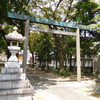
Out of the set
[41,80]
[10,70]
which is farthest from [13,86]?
[41,80]

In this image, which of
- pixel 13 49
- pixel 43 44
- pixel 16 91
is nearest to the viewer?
pixel 16 91

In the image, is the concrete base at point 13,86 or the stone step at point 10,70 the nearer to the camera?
the concrete base at point 13,86

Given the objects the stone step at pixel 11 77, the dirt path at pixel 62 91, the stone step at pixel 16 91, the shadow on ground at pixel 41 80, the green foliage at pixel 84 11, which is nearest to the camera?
the stone step at pixel 16 91

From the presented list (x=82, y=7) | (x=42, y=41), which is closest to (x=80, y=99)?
(x=82, y=7)

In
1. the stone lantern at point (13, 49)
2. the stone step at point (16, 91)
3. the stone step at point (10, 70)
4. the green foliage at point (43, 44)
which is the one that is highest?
the green foliage at point (43, 44)

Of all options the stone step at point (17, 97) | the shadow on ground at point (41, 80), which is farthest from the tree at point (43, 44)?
the stone step at point (17, 97)

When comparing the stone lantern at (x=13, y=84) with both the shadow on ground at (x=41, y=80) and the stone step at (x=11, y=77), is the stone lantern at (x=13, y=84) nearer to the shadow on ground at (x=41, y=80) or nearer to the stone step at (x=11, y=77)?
the stone step at (x=11, y=77)

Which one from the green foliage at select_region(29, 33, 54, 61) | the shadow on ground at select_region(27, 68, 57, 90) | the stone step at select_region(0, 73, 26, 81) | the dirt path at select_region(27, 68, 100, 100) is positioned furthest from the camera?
the green foliage at select_region(29, 33, 54, 61)

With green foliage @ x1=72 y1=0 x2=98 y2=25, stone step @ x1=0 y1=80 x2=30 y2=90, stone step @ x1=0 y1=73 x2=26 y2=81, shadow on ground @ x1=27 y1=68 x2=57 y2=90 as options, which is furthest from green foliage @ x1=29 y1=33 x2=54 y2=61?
stone step @ x1=0 y1=80 x2=30 y2=90

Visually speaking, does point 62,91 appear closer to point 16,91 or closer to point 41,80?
point 16,91

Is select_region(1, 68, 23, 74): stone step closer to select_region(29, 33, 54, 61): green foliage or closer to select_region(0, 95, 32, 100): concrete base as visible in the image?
select_region(0, 95, 32, 100): concrete base

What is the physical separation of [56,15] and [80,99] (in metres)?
11.2

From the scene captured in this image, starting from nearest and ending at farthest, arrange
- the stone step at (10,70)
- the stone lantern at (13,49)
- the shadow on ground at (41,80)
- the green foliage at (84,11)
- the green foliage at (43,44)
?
the stone step at (10,70), the stone lantern at (13,49), the shadow on ground at (41,80), the green foliage at (84,11), the green foliage at (43,44)

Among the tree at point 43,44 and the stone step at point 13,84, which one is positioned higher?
the tree at point 43,44
